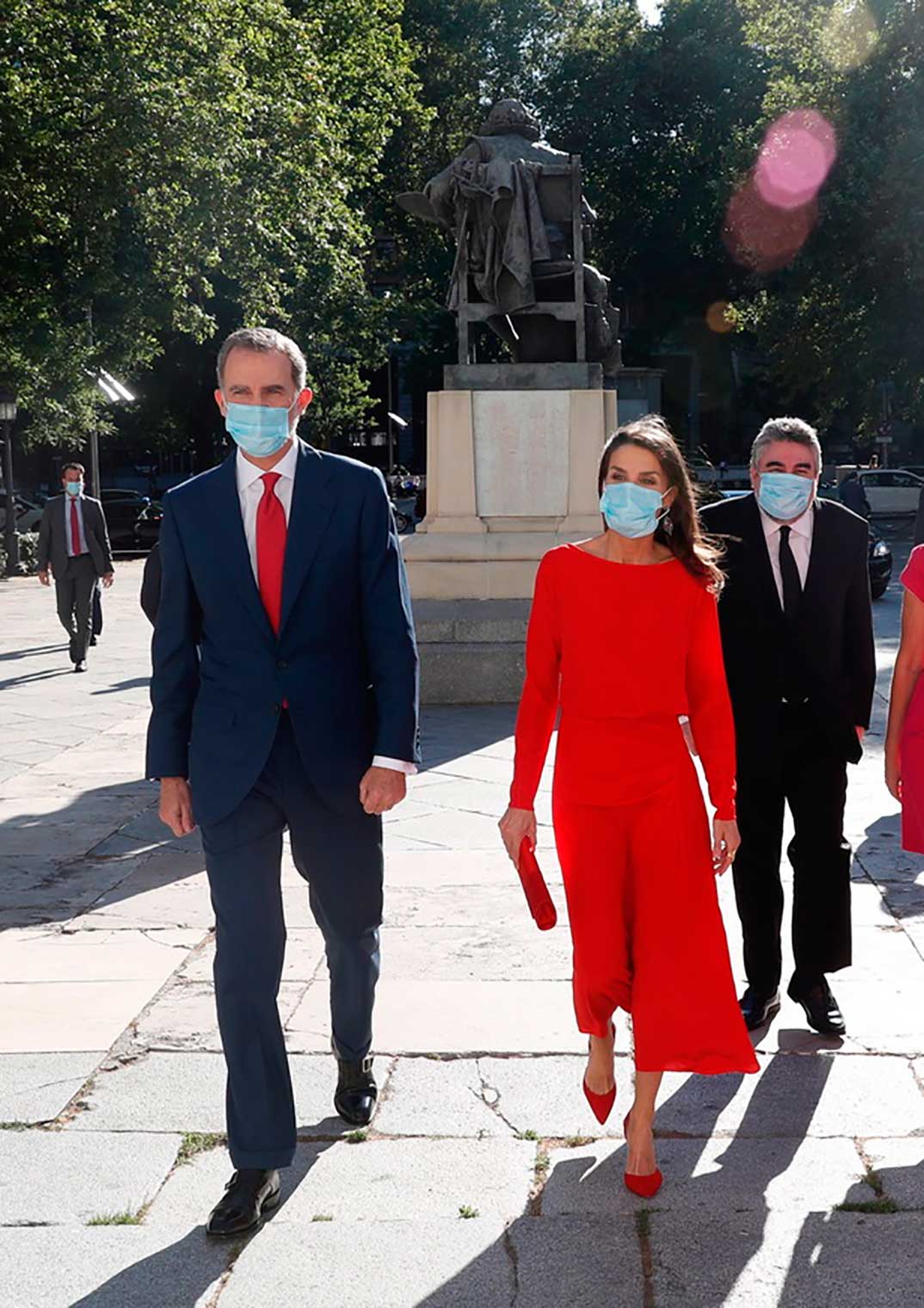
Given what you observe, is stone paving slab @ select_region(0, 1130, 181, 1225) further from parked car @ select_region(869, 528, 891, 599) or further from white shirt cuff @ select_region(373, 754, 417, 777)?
parked car @ select_region(869, 528, 891, 599)

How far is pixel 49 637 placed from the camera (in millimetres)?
18734

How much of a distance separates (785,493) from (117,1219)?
2520mm

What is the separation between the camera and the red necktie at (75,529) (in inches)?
616

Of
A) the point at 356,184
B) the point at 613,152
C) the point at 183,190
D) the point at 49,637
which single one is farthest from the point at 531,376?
the point at 613,152

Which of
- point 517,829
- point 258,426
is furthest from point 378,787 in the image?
point 258,426

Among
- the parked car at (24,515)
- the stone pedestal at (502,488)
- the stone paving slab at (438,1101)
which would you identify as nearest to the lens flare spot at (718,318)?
the parked car at (24,515)

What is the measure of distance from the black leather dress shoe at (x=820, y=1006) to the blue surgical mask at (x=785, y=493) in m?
1.31

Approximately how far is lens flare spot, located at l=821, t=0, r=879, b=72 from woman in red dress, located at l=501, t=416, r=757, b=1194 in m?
33.1

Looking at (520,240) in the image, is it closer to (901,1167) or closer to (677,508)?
(677,508)

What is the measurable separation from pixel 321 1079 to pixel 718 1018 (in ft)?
4.03

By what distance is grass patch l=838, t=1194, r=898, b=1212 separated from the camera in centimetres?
364

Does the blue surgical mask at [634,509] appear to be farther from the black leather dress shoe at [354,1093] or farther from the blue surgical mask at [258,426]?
the black leather dress shoe at [354,1093]

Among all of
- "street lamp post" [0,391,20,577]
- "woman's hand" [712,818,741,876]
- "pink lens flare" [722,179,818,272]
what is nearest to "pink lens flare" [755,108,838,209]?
"pink lens flare" [722,179,818,272]

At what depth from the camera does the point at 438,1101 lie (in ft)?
14.3
